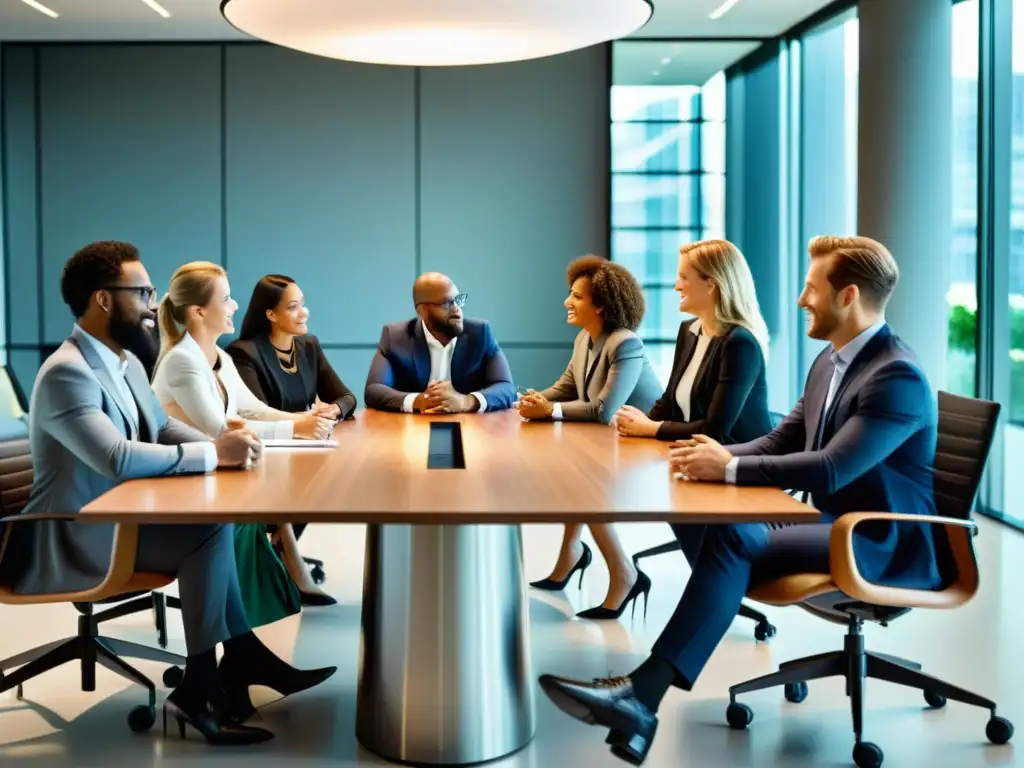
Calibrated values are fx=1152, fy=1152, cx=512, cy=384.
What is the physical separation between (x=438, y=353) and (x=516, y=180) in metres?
4.13

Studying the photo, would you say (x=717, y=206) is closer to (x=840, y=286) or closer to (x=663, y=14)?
(x=663, y=14)

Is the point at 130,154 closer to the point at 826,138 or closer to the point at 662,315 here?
the point at 662,315

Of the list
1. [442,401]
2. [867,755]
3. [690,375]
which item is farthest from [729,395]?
[442,401]

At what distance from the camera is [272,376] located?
4828 millimetres

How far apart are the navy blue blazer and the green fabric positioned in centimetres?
167

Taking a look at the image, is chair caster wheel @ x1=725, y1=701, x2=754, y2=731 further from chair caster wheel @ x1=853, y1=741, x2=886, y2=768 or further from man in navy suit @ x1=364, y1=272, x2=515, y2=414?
man in navy suit @ x1=364, y1=272, x2=515, y2=414

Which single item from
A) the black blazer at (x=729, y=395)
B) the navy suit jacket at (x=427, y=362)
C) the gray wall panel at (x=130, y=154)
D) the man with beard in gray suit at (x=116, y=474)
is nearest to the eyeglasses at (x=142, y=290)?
the man with beard in gray suit at (x=116, y=474)

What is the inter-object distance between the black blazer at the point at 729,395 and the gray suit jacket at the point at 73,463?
175 cm

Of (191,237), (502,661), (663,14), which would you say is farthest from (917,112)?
(191,237)

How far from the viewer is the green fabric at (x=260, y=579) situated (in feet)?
12.3

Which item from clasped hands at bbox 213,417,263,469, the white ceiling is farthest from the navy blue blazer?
the white ceiling

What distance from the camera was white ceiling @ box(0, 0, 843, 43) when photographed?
7.89 m

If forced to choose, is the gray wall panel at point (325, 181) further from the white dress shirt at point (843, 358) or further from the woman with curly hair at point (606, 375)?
the white dress shirt at point (843, 358)

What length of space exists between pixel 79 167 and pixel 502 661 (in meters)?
7.35
